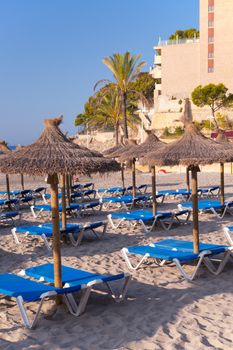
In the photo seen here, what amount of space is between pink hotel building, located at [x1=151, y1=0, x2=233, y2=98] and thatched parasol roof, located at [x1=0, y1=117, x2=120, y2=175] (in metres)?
52.8

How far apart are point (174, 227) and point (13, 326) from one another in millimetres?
6900

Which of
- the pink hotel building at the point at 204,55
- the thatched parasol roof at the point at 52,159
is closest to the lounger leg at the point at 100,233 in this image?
the thatched parasol roof at the point at 52,159

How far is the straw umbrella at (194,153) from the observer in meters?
8.19

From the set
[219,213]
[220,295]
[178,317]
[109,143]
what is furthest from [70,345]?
[109,143]

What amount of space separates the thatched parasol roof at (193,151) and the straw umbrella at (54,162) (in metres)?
1.96

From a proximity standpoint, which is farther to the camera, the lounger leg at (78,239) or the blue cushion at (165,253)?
the lounger leg at (78,239)

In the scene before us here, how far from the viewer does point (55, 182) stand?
21.1ft

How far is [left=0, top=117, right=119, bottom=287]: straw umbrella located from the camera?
6.17 m

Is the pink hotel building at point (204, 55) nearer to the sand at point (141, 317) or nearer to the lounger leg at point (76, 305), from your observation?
the sand at point (141, 317)

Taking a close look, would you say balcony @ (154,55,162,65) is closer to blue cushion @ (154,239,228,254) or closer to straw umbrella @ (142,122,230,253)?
straw umbrella @ (142,122,230,253)

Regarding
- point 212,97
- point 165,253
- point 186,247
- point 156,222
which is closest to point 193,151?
point 186,247

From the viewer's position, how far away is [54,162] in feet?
20.3

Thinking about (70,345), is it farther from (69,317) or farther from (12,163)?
(12,163)

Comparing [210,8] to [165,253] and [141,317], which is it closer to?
[165,253]
